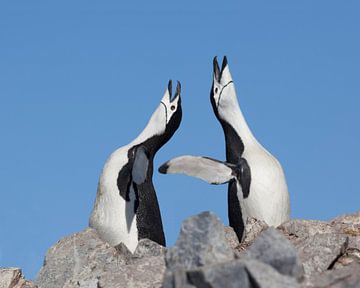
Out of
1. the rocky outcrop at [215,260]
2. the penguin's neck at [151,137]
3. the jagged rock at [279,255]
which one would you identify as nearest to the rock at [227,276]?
the rocky outcrop at [215,260]

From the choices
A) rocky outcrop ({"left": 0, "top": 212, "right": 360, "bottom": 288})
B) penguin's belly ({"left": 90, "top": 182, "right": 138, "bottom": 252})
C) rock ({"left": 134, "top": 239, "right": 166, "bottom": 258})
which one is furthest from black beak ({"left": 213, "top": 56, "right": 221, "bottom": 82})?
rock ({"left": 134, "top": 239, "right": 166, "bottom": 258})

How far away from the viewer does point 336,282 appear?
22.1ft

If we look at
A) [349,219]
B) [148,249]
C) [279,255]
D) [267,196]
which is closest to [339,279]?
[279,255]

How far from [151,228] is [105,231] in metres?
0.72

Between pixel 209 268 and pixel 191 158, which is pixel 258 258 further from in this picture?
pixel 191 158

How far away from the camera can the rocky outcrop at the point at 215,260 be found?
607 cm

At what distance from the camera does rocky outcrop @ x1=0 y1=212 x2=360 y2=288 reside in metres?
6.07

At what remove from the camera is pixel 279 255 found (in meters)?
6.43

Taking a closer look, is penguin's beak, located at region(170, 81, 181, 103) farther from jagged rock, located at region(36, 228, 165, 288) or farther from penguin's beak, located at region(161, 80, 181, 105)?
jagged rock, located at region(36, 228, 165, 288)

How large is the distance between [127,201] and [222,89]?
260 centimetres

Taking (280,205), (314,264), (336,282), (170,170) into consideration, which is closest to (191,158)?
(170,170)

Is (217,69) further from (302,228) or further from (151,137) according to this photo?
(302,228)

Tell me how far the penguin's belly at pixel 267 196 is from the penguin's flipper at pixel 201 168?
429mm

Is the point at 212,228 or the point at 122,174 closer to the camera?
the point at 212,228
